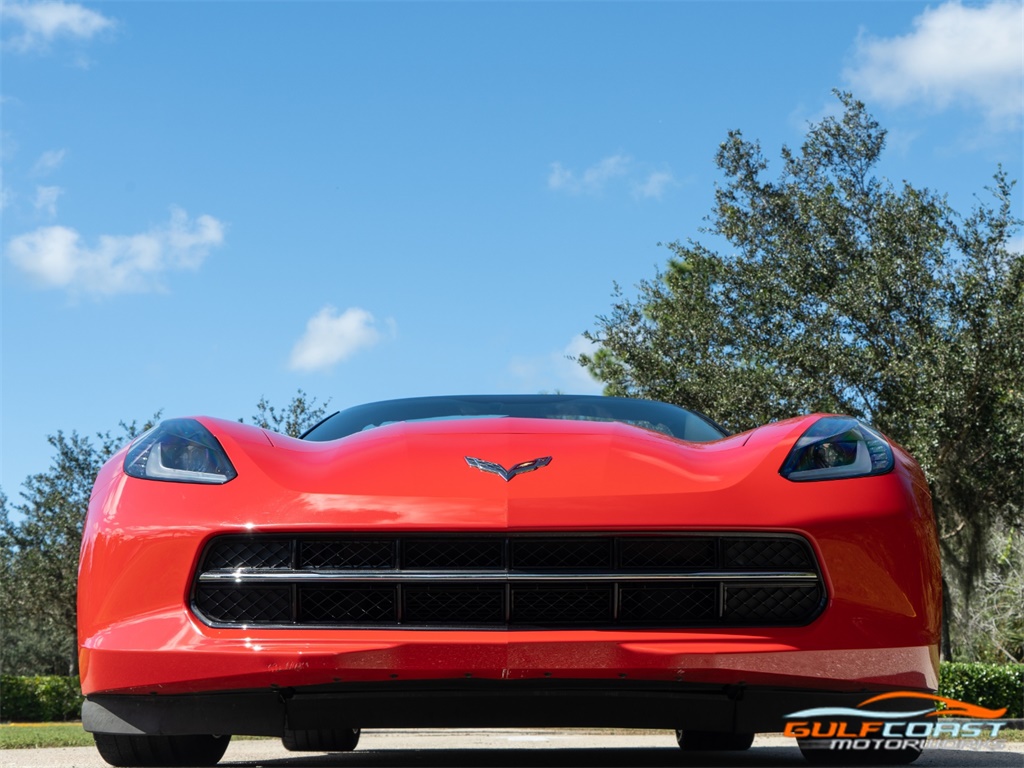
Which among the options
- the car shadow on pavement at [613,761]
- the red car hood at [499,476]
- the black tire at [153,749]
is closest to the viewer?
the red car hood at [499,476]

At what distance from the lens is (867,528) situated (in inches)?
128

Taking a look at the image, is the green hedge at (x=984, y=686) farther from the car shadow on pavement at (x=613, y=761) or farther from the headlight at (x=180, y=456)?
the headlight at (x=180, y=456)

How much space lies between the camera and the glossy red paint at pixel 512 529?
9.95 ft

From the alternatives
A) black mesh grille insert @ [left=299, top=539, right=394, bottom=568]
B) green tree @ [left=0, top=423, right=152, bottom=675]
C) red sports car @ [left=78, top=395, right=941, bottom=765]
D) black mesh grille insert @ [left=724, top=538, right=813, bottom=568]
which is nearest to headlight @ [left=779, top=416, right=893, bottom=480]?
red sports car @ [left=78, top=395, right=941, bottom=765]

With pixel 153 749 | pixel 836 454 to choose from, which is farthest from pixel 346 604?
pixel 836 454

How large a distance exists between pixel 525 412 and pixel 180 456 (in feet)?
5.27

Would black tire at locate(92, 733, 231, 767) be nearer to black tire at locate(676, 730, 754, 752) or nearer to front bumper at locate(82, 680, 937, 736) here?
front bumper at locate(82, 680, 937, 736)

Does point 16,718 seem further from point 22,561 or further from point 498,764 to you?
point 498,764

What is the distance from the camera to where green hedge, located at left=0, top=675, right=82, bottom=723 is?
2578 centimetres

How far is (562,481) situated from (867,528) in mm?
880

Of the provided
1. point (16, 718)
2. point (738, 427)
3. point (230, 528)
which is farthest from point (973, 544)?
point (16, 718)

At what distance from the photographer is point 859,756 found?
147 inches

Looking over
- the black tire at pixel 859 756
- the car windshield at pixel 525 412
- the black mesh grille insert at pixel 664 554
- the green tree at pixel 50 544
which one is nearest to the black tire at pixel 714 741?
the black tire at pixel 859 756

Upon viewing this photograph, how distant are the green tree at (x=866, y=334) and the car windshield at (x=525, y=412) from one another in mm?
13604
